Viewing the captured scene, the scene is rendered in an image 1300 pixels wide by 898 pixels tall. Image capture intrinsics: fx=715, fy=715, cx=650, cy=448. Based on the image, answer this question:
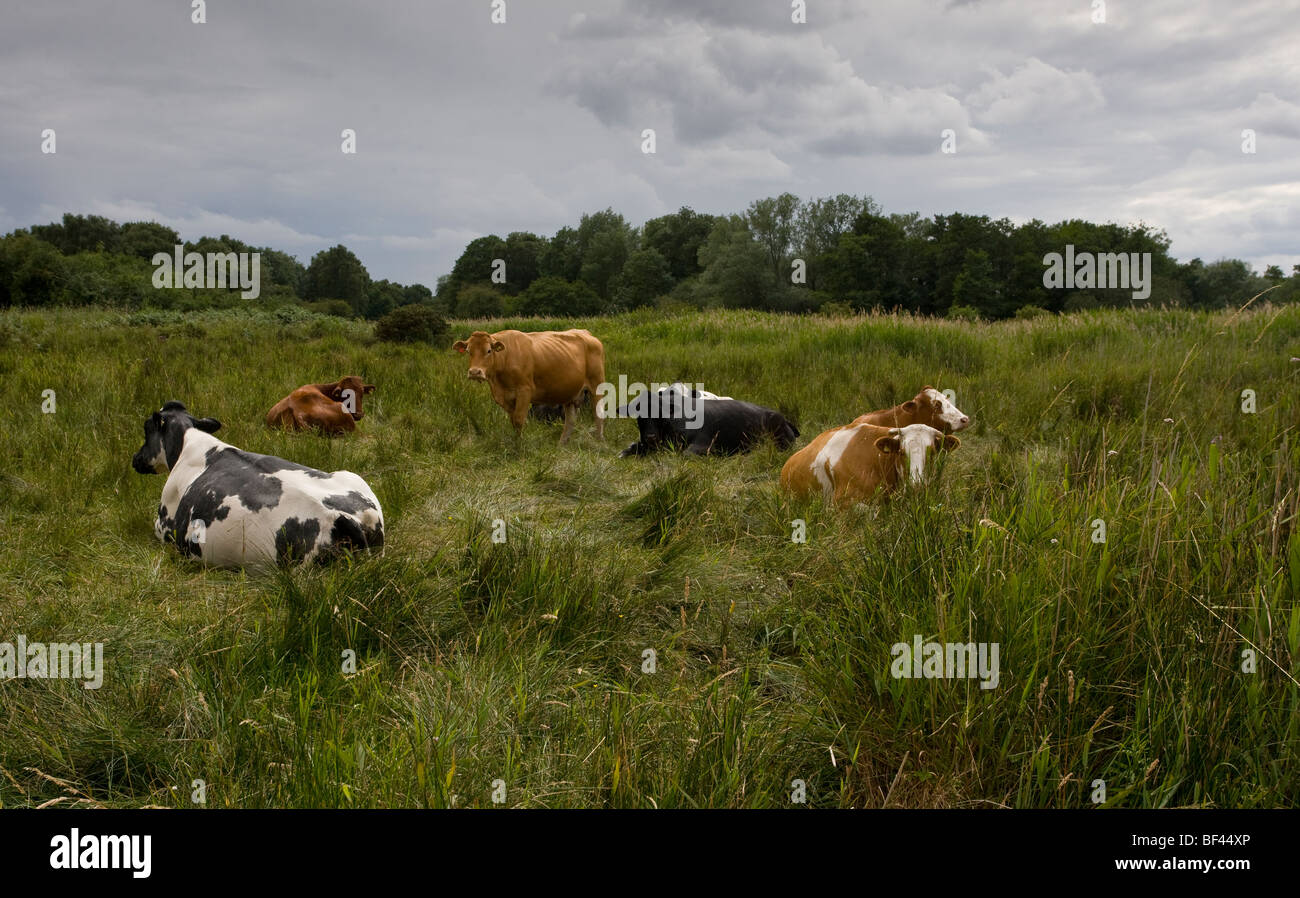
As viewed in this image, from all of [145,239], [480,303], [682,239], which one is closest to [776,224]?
[682,239]

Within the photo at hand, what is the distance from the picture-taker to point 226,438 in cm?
647

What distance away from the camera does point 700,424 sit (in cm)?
732

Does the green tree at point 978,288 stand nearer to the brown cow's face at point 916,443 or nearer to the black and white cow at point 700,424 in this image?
the black and white cow at point 700,424

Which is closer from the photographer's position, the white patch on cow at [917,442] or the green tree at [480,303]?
the white patch on cow at [917,442]

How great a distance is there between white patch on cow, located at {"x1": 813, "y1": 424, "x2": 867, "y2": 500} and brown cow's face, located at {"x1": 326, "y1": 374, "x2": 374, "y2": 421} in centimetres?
551

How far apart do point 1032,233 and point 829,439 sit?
6775 centimetres

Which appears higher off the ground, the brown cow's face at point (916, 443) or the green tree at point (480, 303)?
the green tree at point (480, 303)

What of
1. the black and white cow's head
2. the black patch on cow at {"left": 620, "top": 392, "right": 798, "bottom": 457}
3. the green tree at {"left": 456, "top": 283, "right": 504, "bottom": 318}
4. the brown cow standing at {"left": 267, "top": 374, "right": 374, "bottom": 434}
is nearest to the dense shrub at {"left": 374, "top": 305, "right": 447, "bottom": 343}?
the brown cow standing at {"left": 267, "top": 374, "right": 374, "bottom": 434}

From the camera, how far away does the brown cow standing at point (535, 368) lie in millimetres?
7531

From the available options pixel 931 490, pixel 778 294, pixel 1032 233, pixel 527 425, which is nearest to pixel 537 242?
pixel 778 294

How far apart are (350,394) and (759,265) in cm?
5339

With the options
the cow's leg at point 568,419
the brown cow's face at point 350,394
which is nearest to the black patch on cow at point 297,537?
the cow's leg at point 568,419

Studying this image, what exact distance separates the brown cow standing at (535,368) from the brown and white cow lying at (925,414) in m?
3.87
